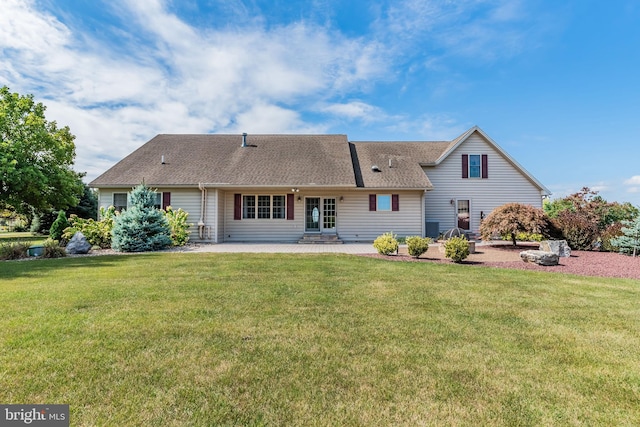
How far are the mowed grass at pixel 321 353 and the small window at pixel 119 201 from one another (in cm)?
1064

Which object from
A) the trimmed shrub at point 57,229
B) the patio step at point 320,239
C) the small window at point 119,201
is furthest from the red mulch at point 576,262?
the trimmed shrub at point 57,229

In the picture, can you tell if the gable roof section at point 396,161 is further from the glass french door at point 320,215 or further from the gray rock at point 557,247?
the gray rock at point 557,247

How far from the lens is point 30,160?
22.5 metres

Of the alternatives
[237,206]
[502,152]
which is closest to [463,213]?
[502,152]

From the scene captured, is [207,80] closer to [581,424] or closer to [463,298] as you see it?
[463,298]

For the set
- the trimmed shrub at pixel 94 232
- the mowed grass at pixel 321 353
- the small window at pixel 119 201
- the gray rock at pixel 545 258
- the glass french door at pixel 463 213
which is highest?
the small window at pixel 119 201

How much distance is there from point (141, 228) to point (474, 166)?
17.4 m

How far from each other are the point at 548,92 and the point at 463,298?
45.4 feet

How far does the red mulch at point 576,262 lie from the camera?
329 inches

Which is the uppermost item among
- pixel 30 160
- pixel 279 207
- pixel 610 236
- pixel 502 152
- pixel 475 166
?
pixel 30 160

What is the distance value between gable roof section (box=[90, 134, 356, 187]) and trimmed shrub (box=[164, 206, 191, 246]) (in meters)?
1.60

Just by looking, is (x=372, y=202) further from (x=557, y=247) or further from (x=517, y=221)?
(x=557, y=247)

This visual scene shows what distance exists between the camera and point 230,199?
53.6 feet

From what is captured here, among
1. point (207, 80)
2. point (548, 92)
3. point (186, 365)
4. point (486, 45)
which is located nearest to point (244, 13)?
point (207, 80)
